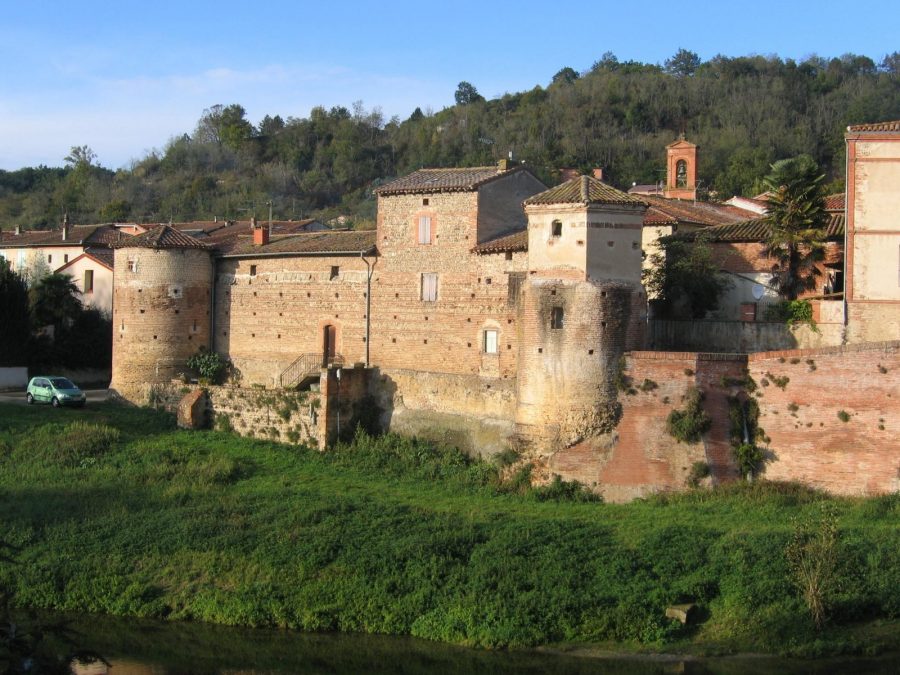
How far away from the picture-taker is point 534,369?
82.3ft

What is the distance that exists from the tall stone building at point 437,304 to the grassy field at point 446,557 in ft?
6.56

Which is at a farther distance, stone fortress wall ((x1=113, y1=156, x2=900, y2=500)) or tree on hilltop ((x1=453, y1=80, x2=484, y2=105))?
tree on hilltop ((x1=453, y1=80, x2=484, y2=105))

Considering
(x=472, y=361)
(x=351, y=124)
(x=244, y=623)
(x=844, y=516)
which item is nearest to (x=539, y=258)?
(x=472, y=361)

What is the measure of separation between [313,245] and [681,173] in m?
19.0

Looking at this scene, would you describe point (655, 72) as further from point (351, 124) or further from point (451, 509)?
point (451, 509)

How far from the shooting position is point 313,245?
108 feet

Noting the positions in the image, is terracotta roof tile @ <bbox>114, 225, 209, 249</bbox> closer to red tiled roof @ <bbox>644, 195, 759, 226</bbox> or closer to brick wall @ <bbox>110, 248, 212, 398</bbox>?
brick wall @ <bbox>110, 248, 212, 398</bbox>

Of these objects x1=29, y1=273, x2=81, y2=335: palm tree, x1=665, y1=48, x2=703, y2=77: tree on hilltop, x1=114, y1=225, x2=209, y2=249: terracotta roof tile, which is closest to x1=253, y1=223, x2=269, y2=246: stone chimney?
x1=114, y1=225, x2=209, y2=249: terracotta roof tile

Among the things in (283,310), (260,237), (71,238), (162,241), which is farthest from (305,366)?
(71,238)

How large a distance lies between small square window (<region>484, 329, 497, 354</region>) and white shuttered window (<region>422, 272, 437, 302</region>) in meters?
1.99

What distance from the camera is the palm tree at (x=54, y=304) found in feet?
129

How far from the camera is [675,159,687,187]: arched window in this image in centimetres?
4519

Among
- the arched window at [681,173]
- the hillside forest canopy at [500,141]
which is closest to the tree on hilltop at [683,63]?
the hillside forest canopy at [500,141]

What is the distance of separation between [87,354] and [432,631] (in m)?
23.1
